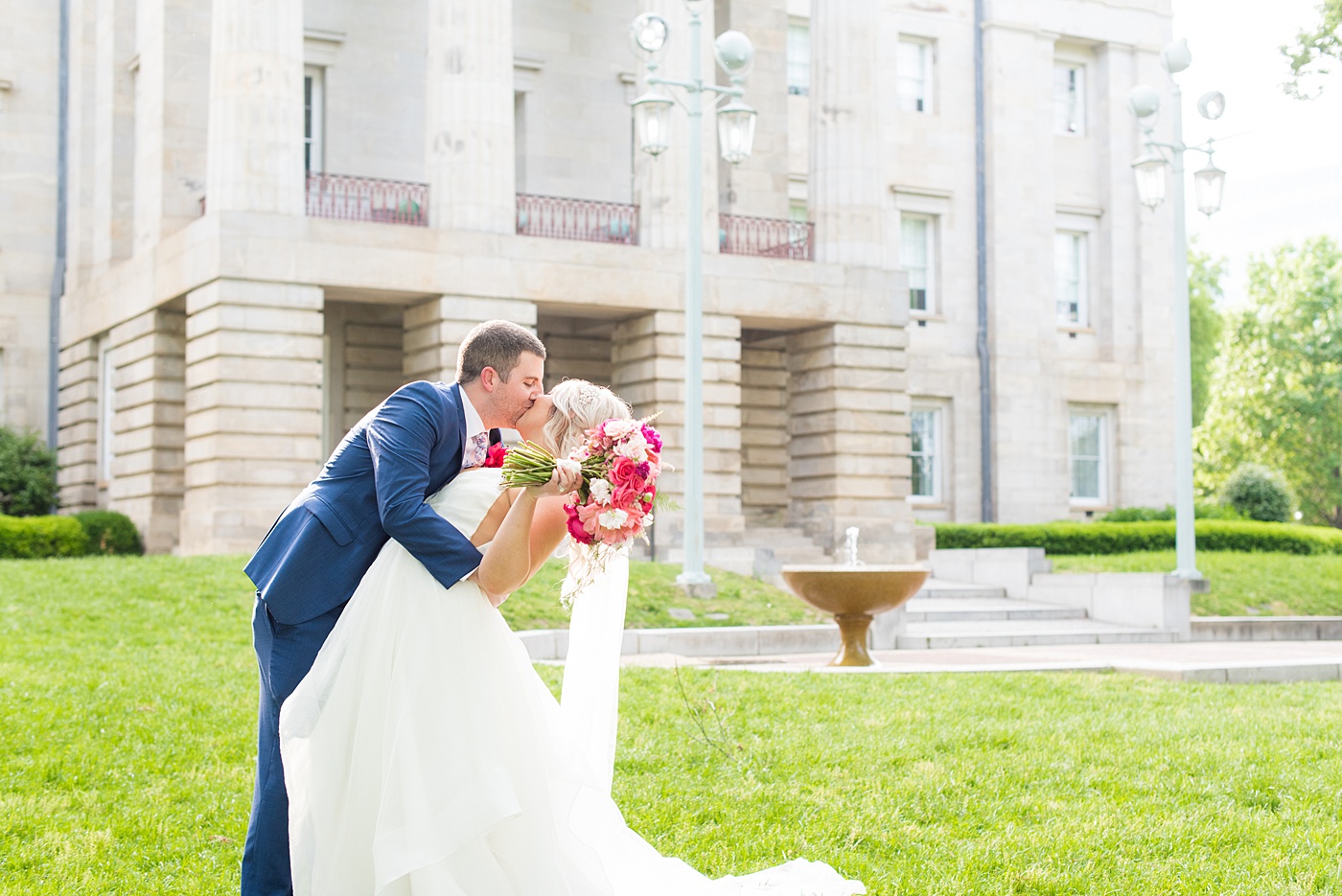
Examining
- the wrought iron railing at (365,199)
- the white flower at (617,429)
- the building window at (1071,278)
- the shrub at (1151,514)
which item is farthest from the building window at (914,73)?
the white flower at (617,429)

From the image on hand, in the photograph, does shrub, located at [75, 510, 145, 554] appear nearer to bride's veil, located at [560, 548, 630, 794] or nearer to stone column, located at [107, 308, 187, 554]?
stone column, located at [107, 308, 187, 554]

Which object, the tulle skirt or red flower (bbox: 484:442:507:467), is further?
red flower (bbox: 484:442:507:467)

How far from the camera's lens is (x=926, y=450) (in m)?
35.8

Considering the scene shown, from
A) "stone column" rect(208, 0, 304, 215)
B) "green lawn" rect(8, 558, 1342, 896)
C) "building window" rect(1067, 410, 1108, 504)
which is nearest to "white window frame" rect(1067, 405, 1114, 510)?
"building window" rect(1067, 410, 1108, 504)

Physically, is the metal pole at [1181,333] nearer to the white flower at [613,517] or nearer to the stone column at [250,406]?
the stone column at [250,406]

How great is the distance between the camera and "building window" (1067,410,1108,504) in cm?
3761

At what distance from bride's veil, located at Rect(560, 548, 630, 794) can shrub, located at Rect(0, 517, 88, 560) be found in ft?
68.8

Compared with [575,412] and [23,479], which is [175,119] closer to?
[23,479]

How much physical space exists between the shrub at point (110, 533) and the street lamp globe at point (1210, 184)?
18212 mm

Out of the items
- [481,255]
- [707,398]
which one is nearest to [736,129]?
[481,255]

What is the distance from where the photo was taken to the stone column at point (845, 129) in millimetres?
28234

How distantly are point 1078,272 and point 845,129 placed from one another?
1280 cm

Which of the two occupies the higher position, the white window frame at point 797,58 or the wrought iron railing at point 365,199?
the white window frame at point 797,58

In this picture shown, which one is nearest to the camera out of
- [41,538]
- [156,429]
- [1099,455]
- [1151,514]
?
[41,538]
